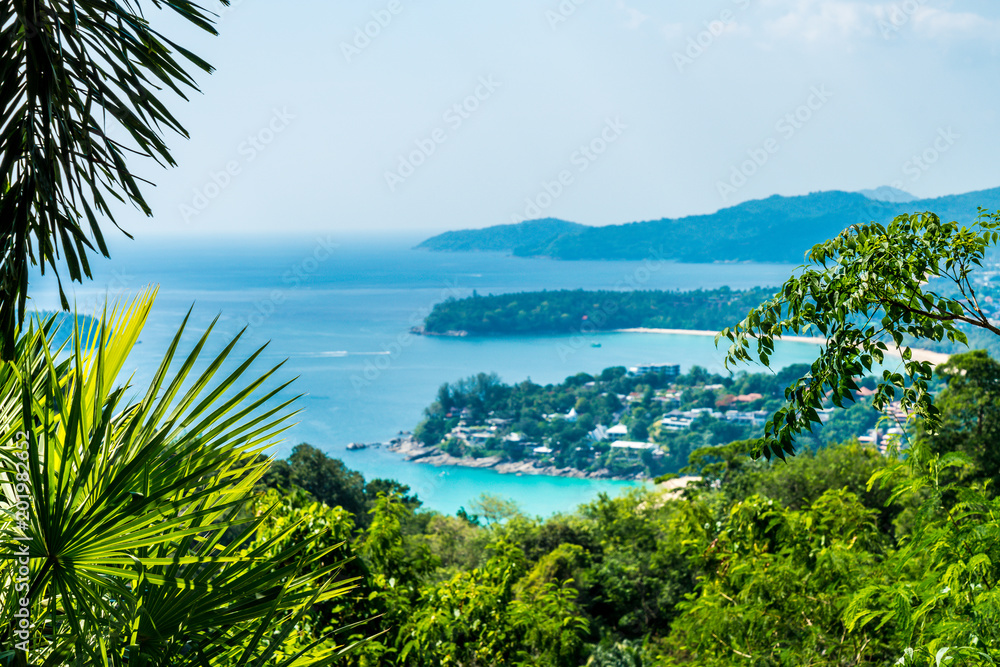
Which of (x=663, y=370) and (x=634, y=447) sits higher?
(x=663, y=370)

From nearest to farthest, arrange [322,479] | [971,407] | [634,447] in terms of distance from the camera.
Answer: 1. [971,407]
2. [322,479]
3. [634,447]

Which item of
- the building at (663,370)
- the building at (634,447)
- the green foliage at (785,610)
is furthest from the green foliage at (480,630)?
the building at (663,370)

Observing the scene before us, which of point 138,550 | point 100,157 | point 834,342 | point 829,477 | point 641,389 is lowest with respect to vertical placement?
point 641,389

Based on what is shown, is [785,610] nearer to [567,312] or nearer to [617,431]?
[617,431]

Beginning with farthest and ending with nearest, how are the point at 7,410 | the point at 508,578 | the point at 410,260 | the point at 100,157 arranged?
1. the point at 410,260
2. the point at 508,578
3. the point at 7,410
4. the point at 100,157

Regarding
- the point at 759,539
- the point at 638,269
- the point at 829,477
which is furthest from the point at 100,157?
the point at 638,269

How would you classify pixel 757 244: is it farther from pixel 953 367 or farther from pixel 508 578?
pixel 508 578

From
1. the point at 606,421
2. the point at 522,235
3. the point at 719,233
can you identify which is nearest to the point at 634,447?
the point at 606,421
